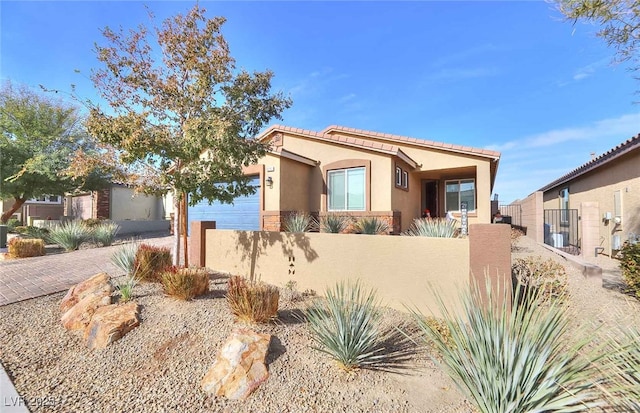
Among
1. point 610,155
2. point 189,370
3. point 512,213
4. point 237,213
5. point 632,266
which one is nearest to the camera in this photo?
point 189,370

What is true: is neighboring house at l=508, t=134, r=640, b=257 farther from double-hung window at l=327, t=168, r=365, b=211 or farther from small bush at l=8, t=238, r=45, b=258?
small bush at l=8, t=238, r=45, b=258

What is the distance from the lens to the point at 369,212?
12.1 metres

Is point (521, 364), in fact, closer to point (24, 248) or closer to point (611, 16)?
point (611, 16)

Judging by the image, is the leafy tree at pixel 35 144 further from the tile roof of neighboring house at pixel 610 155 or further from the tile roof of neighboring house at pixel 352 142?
the tile roof of neighboring house at pixel 610 155

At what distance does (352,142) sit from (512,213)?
18276 mm

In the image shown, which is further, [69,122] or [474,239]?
[69,122]

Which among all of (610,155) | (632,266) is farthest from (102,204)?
(610,155)

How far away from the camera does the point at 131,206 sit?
24703mm

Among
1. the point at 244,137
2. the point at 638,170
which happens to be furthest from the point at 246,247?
the point at 638,170

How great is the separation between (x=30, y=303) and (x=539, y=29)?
548 inches

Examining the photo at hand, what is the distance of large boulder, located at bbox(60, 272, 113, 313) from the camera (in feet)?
20.3

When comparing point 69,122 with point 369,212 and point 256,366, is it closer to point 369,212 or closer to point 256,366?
point 369,212

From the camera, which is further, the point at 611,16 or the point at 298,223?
the point at 298,223

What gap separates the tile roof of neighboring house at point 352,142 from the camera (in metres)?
11.9
